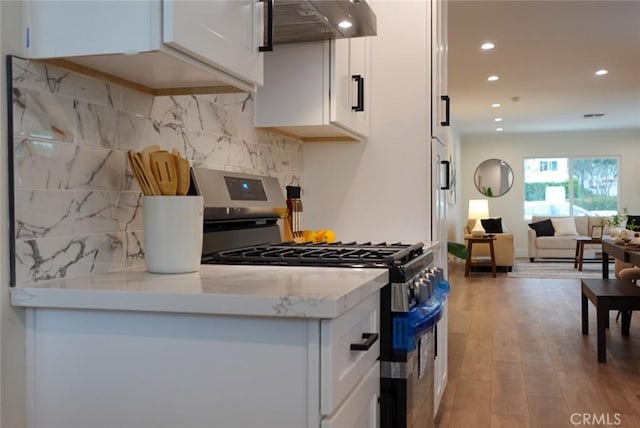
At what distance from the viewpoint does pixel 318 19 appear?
2.06 metres

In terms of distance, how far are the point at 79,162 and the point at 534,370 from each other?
3.37 m

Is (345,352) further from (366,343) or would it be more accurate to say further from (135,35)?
(135,35)

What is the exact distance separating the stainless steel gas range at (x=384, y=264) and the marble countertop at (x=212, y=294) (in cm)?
19

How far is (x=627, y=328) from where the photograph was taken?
482cm

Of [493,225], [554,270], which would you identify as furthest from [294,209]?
[493,225]

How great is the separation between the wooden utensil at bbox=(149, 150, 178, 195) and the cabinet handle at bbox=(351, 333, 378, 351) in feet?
2.02

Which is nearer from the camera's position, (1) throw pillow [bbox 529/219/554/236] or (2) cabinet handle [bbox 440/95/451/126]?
(2) cabinet handle [bbox 440/95/451/126]

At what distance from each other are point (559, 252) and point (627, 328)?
6.08 m

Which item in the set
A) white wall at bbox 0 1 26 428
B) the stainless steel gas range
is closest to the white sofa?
the stainless steel gas range

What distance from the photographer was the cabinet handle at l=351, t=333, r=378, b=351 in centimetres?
123

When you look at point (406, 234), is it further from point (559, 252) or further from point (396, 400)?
point (559, 252)

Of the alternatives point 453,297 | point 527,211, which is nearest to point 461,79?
point 453,297

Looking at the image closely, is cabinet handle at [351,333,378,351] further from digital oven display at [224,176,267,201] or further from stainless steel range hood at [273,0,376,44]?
stainless steel range hood at [273,0,376,44]

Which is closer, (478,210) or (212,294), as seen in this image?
Answer: (212,294)
